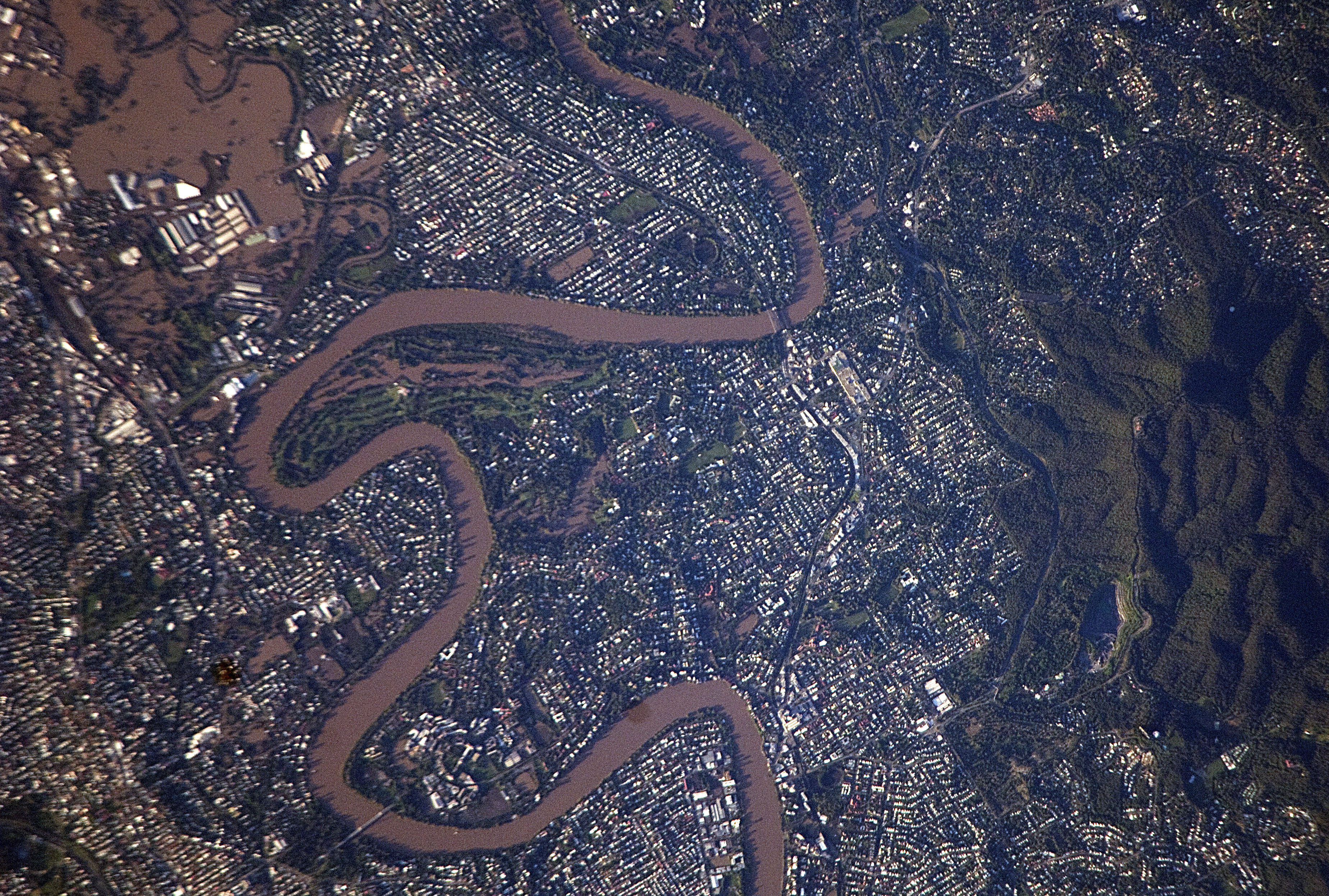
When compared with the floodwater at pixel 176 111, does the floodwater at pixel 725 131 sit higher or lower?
lower

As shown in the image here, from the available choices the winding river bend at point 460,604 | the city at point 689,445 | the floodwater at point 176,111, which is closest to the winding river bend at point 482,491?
the winding river bend at point 460,604

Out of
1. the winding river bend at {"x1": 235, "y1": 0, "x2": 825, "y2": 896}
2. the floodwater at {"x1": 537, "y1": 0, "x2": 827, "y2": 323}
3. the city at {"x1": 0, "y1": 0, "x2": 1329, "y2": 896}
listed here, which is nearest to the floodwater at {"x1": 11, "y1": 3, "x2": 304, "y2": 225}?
the city at {"x1": 0, "y1": 0, "x2": 1329, "y2": 896}

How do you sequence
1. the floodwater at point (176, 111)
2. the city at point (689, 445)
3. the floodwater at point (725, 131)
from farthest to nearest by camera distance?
the floodwater at point (725, 131) < the city at point (689, 445) < the floodwater at point (176, 111)

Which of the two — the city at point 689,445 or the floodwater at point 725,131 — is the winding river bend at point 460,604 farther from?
the floodwater at point 725,131

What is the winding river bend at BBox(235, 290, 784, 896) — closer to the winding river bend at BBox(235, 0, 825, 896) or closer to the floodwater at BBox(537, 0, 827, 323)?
the winding river bend at BBox(235, 0, 825, 896)

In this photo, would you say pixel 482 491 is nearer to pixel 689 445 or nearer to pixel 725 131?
pixel 689 445

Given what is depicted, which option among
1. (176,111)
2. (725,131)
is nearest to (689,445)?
(725,131)
